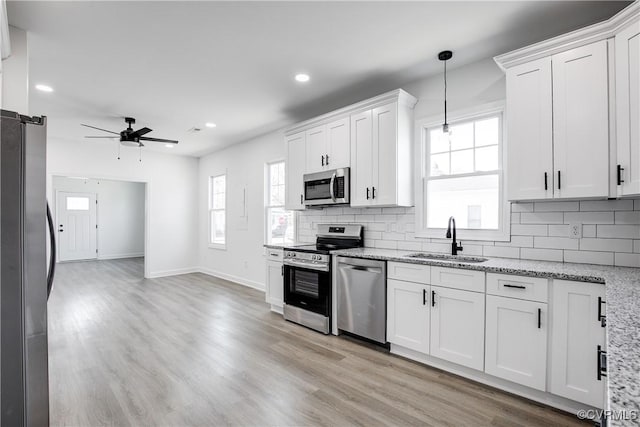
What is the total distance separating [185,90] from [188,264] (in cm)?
479

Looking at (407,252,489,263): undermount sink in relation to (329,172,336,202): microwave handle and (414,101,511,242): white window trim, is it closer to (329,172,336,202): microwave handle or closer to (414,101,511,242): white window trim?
(414,101,511,242): white window trim

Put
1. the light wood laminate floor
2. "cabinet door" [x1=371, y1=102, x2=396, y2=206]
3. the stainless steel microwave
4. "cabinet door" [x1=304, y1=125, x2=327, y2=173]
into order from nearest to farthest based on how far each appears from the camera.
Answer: the light wood laminate floor, "cabinet door" [x1=371, y1=102, x2=396, y2=206], the stainless steel microwave, "cabinet door" [x1=304, y1=125, x2=327, y2=173]

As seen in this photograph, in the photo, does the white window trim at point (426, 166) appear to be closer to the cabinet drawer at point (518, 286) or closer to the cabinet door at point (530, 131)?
the cabinet door at point (530, 131)

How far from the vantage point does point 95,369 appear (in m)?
2.72

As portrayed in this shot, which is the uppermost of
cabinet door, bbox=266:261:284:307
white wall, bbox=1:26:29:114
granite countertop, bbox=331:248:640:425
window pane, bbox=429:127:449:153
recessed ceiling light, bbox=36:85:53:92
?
recessed ceiling light, bbox=36:85:53:92

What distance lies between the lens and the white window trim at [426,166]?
2875 millimetres

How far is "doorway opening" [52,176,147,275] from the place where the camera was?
350 inches

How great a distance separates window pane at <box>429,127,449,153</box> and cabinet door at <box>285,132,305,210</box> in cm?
171

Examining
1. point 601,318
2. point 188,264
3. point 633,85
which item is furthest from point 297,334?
point 188,264

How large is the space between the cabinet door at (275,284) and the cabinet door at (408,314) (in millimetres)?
1710

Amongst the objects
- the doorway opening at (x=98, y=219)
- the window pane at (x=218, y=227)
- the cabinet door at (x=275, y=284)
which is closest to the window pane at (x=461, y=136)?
the cabinet door at (x=275, y=284)

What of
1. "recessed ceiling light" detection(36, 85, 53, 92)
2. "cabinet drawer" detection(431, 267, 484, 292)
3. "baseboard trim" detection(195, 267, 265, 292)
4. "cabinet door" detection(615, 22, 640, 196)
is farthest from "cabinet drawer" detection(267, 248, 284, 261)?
"cabinet door" detection(615, 22, 640, 196)

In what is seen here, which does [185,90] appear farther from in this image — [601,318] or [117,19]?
[601,318]

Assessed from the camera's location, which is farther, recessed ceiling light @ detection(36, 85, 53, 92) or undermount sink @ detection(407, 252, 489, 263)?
recessed ceiling light @ detection(36, 85, 53, 92)
